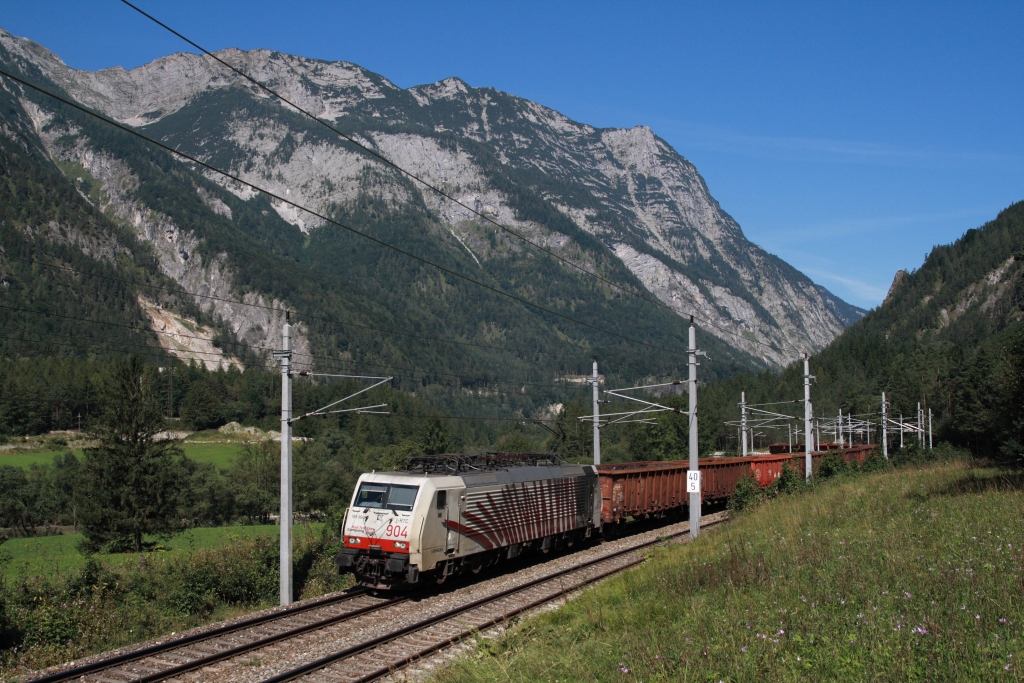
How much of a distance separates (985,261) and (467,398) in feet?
431

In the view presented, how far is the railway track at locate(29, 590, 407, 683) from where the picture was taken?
13273 millimetres

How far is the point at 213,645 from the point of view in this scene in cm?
1530

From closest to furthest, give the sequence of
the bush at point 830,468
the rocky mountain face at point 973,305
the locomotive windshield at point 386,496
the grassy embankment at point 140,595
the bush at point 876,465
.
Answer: the grassy embankment at point 140,595 < the locomotive windshield at point 386,496 < the bush at point 830,468 < the bush at point 876,465 < the rocky mountain face at point 973,305

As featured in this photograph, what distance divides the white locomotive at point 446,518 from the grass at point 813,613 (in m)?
5.41

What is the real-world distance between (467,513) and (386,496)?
A: 2.33 m

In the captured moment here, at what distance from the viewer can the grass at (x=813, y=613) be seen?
828 cm

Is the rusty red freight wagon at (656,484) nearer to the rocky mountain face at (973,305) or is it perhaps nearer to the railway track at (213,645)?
the railway track at (213,645)

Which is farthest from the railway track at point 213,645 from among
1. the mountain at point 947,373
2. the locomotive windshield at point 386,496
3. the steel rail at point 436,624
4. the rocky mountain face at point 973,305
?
the rocky mountain face at point 973,305

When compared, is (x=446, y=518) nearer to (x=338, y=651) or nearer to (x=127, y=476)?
(x=338, y=651)

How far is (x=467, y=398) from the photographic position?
176 meters

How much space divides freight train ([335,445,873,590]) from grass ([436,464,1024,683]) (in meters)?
5.46

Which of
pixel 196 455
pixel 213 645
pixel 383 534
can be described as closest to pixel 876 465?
pixel 383 534

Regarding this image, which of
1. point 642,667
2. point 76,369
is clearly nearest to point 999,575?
point 642,667

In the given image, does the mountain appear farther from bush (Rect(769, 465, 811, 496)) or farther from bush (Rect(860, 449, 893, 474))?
bush (Rect(769, 465, 811, 496))
